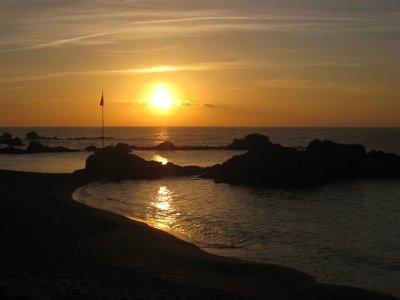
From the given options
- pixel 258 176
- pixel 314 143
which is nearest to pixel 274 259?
pixel 258 176

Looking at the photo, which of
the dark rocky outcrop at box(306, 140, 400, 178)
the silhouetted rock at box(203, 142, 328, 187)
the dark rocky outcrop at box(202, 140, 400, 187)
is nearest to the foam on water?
the silhouetted rock at box(203, 142, 328, 187)

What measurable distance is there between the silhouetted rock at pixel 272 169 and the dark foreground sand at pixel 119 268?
96.3 ft

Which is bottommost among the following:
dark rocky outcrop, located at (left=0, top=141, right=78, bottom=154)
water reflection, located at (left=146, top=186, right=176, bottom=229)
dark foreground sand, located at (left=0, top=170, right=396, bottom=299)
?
water reflection, located at (left=146, top=186, right=176, bottom=229)

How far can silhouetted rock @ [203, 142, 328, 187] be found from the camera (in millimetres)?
53062

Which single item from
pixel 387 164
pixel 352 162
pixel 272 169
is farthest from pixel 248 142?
pixel 272 169

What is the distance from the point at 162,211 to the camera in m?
33.1

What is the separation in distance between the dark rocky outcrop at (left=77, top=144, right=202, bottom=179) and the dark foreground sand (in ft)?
106

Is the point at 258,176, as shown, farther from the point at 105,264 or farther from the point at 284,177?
the point at 105,264

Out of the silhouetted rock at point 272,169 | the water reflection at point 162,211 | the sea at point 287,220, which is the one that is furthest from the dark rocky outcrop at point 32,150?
the water reflection at point 162,211

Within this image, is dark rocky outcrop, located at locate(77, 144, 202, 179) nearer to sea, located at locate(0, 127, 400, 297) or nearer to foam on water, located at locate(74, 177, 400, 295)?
sea, located at locate(0, 127, 400, 297)

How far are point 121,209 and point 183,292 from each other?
65.7ft

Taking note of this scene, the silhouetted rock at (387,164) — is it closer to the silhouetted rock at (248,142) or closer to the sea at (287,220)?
the sea at (287,220)

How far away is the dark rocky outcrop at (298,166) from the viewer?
2103 inches

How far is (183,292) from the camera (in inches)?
570
